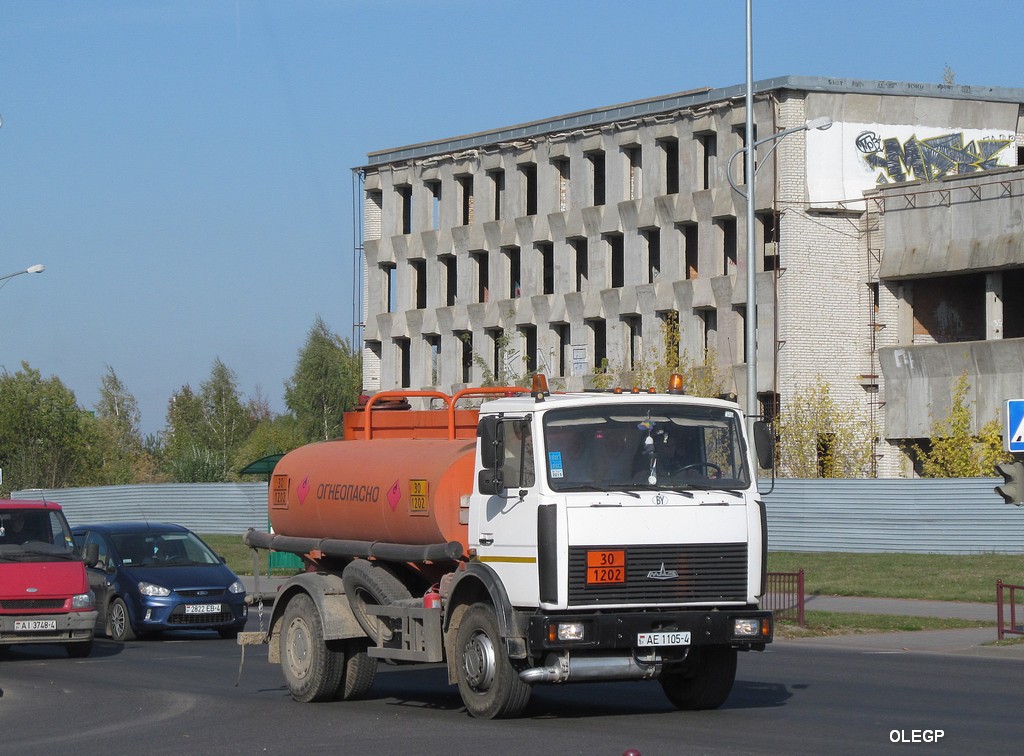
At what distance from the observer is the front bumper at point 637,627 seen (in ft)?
41.1

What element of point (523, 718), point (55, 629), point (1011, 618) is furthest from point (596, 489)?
point (1011, 618)

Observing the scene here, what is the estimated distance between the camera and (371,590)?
1455 centimetres

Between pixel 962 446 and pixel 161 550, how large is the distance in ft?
104

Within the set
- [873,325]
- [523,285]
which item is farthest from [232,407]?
[873,325]

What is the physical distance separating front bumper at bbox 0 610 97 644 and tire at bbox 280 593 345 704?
5879 millimetres

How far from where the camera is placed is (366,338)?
74188mm

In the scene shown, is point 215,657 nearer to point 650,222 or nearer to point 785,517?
point 785,517

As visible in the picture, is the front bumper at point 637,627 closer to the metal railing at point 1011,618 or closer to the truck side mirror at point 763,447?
the truck side mirror at point 763,447

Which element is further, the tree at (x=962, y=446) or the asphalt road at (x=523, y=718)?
the tree at (x=962, y=446)

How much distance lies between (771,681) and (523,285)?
162 ft

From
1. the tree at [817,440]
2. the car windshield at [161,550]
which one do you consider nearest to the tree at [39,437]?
the tree at [817,440]

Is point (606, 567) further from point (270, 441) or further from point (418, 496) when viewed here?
point (270, 441)

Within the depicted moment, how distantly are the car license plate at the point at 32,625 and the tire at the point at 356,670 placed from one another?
260 inches

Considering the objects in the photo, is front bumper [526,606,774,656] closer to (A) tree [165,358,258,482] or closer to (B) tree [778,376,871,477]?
(B) tree [778,376,871,477]
